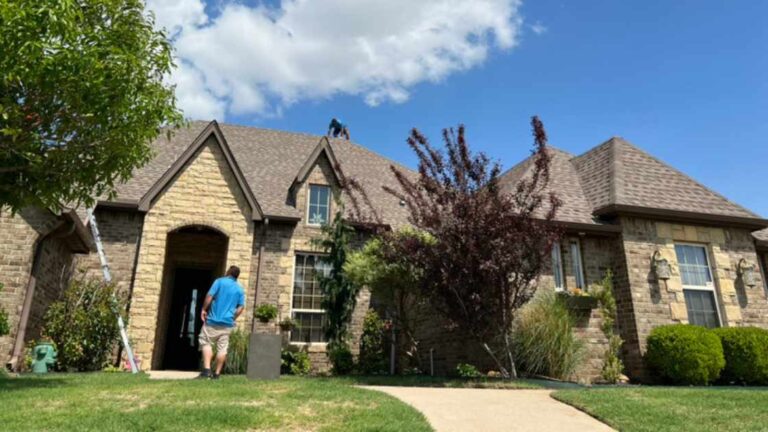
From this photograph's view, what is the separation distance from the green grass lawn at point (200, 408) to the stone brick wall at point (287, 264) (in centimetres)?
698

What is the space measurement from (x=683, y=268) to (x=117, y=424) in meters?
13.2

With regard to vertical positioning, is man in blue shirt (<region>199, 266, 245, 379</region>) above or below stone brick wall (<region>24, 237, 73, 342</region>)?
below

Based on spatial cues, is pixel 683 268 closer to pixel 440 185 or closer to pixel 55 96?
pixel 440 185

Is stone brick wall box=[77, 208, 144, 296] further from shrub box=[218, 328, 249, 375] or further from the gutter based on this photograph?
the gutter

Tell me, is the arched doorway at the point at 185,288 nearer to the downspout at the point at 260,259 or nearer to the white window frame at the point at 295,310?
the downspout at the point at 260,259

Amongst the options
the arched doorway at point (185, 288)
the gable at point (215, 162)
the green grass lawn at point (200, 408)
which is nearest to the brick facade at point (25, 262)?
the arched doorway at point (185, 288)

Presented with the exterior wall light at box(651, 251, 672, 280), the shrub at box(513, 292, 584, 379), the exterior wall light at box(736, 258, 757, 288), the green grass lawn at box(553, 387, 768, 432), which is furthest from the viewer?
the exterior wall light at box(736, 258, 757, 288)

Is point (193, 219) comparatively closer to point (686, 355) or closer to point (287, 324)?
point (287, 324)

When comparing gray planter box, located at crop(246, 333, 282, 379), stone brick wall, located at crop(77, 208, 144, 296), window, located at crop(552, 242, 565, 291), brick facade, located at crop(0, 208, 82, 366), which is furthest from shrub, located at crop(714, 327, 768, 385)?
brick facade, located at crop(0, 208, 82, 366)

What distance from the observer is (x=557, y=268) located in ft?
41.5

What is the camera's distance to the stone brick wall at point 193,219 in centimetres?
1259

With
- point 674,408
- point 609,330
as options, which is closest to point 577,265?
point 609,330

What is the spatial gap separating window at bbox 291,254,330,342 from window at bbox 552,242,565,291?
20.0 ft

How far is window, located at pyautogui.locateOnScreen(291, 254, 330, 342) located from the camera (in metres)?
14.0
